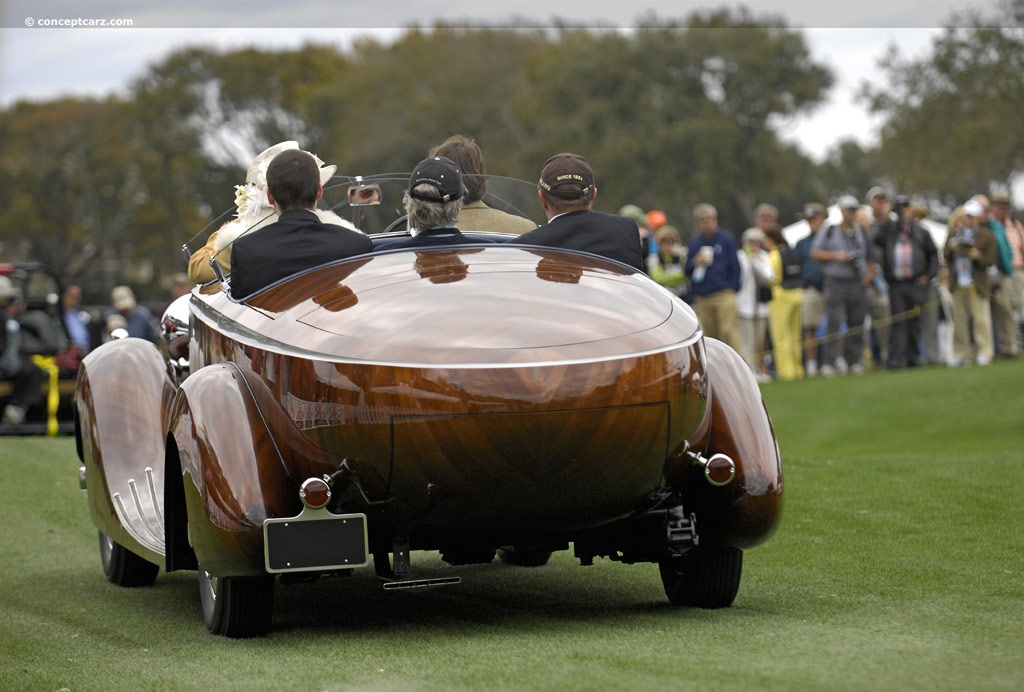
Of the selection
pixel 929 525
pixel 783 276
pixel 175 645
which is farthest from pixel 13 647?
pixel 783 276

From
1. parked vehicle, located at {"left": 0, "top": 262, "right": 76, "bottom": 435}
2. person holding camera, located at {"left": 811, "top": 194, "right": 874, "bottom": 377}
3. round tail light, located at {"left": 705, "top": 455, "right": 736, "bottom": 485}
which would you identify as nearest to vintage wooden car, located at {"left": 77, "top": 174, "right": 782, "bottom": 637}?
round tail light, located at {"left": 705, "top": 455, "right": 736, "bottom": 485}

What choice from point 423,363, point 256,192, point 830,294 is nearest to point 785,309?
point 830,294

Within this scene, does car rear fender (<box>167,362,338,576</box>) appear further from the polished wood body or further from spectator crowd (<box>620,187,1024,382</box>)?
spectator crowd (<box>620,187,1024,382</box>)

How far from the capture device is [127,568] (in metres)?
7.65

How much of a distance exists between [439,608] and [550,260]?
1644 mm

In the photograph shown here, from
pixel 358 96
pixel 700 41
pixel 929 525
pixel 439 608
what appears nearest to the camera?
pixel 439 608

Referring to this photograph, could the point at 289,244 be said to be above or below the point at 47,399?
above

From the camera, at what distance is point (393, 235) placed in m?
6.76

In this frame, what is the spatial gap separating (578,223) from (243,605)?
2225 millimetres

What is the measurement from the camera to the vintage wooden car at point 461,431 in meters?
5.10

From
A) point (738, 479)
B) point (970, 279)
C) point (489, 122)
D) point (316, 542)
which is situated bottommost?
point (316, 542)

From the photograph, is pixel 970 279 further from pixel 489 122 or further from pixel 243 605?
pixel 489 122

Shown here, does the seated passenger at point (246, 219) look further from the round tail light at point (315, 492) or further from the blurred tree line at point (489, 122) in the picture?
the blurred tree line at point (489, 122)

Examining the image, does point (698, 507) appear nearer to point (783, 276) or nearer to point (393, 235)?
point (393, 235)
